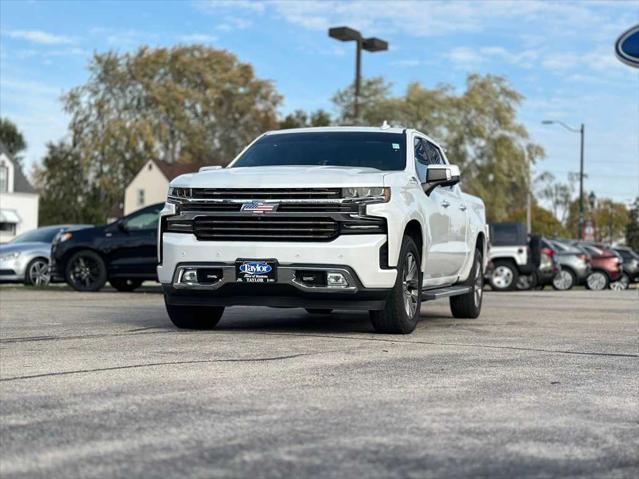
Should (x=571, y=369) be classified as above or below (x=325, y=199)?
below

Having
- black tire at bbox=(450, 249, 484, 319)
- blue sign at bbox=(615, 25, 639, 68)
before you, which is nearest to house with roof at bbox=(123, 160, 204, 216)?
black tire at bbox=(450, 249, 484, 319)

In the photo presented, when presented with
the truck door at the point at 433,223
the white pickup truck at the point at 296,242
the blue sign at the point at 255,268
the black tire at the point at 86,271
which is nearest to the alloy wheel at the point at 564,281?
the black tire at the point at 86,271

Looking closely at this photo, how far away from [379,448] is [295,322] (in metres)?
6.86

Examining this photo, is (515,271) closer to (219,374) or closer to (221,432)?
(219,374)

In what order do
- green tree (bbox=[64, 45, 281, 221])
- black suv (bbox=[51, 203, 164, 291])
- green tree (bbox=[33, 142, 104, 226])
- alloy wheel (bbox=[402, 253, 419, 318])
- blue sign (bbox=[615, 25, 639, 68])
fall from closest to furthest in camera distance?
blue sign (bbox=[615, 25, 639, 68]), alloy wheel (bbox=[402, 253, 419, 318]), black suv (bbox=[51, 203, 164, 291]), green tree (bbox=[64, 45, 281, 221]), green tree (bbox=[33, 142, 104, 226])

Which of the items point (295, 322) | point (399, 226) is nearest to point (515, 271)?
point (295, 322)

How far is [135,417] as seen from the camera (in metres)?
4.98

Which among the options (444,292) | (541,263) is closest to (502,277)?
(541,263)

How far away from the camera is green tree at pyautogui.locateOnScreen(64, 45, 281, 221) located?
64.2 metres

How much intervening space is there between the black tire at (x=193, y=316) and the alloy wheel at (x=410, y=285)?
5.71ft

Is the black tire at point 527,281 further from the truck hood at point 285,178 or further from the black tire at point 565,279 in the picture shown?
the truck hood at point 285,178

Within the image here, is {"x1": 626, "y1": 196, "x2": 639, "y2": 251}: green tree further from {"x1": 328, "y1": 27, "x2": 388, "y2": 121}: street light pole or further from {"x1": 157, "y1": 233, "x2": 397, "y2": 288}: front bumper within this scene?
{"x1": 157, "y1": 233, "x2": 397, "y2": 288}: front bumper

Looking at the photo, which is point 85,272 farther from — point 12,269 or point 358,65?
point 358,65

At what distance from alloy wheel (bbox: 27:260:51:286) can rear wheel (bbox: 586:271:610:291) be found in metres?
17.1
